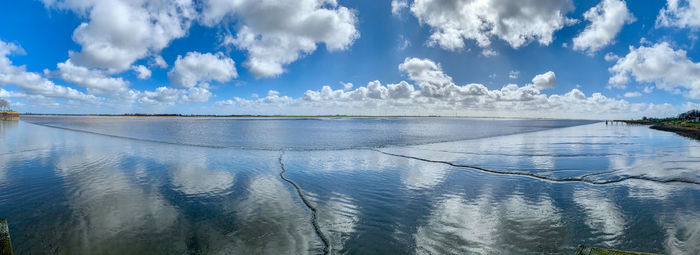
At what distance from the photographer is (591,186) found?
11.5 m

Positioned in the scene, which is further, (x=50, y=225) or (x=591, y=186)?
(x=591, y=186)

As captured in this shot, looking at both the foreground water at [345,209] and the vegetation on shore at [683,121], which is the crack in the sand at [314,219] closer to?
the foreground water at [345,209]

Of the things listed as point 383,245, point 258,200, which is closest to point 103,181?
point 258,200

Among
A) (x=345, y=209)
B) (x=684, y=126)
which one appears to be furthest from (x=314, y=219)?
(x=684, y=126)

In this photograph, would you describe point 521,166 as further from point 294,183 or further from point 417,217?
point 294,183

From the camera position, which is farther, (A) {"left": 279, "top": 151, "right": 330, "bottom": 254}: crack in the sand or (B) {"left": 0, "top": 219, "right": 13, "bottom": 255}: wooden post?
(A) {"left": 279, "top": 151, "right": 330, "bottom": 254}: crack in the sand

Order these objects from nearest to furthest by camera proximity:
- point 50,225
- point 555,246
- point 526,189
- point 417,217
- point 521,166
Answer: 1. point 555,246
2. point 50,225
3. point 417,217
4. point 526,189
5. point 521,166

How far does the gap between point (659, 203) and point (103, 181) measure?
20.9 m

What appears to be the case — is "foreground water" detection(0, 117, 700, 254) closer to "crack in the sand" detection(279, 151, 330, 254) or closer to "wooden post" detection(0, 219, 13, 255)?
"crack in the sand" detection(279, 151, 330, 254)

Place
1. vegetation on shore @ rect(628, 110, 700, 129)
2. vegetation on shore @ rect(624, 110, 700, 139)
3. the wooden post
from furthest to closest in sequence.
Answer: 1. vegetation on shore @ rect(628, 110, 700, 129)
2. vegetation on shore @ rect(624, 110, 700, 139)
3. the wooden post

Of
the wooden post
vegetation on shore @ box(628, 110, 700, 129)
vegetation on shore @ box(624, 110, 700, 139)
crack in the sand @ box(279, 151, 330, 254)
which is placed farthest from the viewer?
vegetation on shore @ box(628, 110, 700, 129)

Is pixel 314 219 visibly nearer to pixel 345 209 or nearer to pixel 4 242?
pixel 345 209

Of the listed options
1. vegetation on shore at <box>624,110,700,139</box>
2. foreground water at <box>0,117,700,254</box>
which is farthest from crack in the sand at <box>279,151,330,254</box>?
vegetation on shore at <box>624,110,700,139</box>

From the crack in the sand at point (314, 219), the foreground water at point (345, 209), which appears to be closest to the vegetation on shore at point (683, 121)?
the foreground water at point (345, 209)
